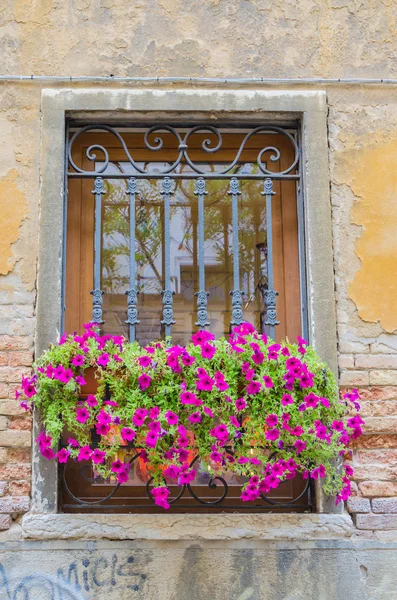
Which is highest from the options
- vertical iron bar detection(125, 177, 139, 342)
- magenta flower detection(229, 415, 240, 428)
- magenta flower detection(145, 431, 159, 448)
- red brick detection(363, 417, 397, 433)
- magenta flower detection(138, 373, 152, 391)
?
vertical iron bar detection(125, 177, 139, 342)

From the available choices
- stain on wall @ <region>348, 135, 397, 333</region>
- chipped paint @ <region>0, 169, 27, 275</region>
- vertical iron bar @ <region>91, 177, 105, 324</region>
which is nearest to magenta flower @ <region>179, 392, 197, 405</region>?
vertical iron bar @ <region>91, 177, 105, 324</region>

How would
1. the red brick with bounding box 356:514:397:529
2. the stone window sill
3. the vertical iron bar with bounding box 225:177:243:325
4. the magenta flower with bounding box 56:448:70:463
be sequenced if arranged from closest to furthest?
the magenta flower with bounding box 56:448:70:463, the stone window sill, the red brick with bounding box 356:514:397:529, the vertical iron bar with bounding box 225:177:243:325

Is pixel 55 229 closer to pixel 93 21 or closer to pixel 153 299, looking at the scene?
pixel 153 299

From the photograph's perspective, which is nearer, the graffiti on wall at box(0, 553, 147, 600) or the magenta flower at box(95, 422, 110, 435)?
the magenta flower at box(95, 422, 110, 435)

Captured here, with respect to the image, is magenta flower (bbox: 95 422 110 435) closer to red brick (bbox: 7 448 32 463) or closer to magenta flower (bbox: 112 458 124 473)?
magenta flower (bbox: 112 458 124 473)

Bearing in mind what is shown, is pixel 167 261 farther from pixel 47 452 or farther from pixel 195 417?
pixel 47 452

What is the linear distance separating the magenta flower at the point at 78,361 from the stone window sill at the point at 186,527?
2.38ft

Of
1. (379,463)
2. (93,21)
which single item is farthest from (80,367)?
(93,21)

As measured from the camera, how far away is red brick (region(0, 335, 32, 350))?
3.49 metres

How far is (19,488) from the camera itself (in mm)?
3385

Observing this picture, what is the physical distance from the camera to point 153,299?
380cm

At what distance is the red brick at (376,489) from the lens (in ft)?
11.3

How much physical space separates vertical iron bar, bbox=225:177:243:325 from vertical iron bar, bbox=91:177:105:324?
Answer: 677mm

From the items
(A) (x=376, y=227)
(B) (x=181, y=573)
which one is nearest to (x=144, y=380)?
(B) (x=181, y=573)
